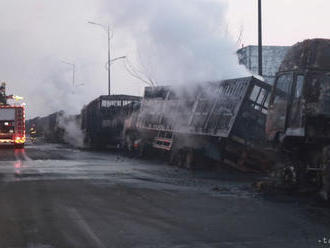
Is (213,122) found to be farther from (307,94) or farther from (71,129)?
(71,129)

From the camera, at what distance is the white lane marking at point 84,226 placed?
7589mm

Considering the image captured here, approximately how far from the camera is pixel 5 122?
3962 cm

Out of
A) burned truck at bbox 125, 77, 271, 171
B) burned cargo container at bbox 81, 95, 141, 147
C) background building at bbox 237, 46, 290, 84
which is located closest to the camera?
burned truck at bbox 125, 77, 271, 171

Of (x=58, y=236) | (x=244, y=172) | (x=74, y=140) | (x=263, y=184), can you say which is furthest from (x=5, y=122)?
(x=58, y=236)

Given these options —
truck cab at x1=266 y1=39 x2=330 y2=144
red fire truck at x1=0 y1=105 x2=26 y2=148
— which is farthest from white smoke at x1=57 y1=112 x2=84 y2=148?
truck cab at x1=266 y1=39 x2=330 y2=144

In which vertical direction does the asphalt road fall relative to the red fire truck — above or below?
below

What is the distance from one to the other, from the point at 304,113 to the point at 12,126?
102ft

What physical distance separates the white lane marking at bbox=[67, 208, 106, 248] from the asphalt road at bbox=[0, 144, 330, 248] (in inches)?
0.4

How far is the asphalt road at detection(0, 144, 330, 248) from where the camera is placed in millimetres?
7766

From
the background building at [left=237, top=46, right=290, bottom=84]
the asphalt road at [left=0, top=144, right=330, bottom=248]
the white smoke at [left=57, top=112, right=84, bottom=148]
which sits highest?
the background building at [left=237, top=46, right=290, bottom=84]

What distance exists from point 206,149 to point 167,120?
14.2 feet

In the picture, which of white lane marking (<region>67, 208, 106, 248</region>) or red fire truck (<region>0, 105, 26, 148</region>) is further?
red fire truck (<region>0, 105, 26, 148</region>)

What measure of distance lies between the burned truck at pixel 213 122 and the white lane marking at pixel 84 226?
28.9ft

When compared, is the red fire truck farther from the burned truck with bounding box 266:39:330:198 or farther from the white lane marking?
the white lane marking
